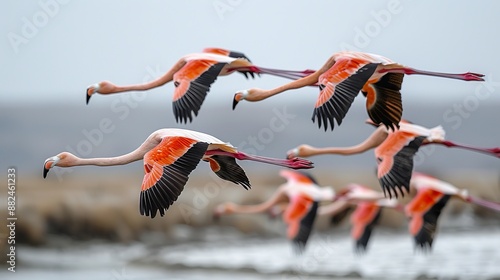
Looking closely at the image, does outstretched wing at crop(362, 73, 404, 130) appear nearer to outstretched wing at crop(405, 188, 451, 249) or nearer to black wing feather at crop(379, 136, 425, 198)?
black wing feather at crop(379, 136, 425, 198)

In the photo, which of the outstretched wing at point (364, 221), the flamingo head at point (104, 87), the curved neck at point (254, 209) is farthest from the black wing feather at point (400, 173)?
the curved neck at point (254, 209)

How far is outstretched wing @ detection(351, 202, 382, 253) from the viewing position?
16.5m

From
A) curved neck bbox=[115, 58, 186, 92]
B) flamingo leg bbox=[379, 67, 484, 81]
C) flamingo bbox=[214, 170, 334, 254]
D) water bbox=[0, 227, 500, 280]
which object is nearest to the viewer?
flamingo leg bbox=[379, 67, 484, 81]

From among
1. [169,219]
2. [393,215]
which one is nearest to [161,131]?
[169,219]

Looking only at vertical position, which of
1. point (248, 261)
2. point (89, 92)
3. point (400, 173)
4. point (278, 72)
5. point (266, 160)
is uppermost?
point (278, 72)

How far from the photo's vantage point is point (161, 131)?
9164 millimetres

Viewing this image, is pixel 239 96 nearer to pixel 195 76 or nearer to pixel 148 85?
pixel 195 76

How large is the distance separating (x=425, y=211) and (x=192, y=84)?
448cm

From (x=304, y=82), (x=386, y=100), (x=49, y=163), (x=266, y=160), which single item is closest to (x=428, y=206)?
(x=386, y=100)

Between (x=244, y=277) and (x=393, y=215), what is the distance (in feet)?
17.6

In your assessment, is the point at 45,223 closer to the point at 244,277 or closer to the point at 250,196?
the point at 244,277

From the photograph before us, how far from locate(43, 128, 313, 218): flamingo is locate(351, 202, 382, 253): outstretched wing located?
7.16 metres

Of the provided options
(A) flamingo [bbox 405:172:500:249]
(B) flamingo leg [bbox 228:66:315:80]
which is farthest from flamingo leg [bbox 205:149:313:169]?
(A) flamingo [bbox 405:172:500:249]

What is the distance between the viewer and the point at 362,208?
16.6m
